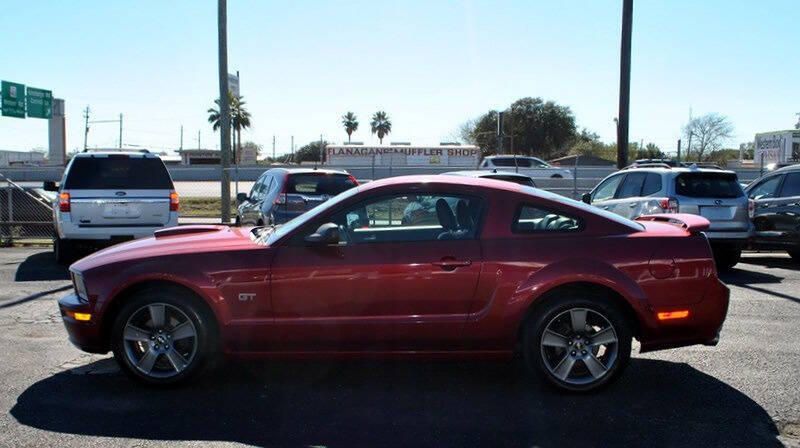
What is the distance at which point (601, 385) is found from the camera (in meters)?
4.88

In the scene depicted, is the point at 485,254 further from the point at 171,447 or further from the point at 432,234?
the point at 171,447

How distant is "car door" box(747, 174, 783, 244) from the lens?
11.5 m

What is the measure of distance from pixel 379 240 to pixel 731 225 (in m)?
7.59

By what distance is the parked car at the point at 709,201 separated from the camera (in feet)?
34.2

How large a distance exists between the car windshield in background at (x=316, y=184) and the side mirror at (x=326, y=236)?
6.23 meters

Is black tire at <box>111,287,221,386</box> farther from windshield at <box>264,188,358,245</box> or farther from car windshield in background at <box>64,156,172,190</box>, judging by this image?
car windshield in background at <box>64,156,172,190</box>

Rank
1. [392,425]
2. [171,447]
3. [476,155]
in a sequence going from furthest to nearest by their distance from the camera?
[476,155] → [392,425] → [171,447]

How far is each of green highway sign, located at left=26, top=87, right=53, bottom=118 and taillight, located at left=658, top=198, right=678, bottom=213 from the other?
27.4 meters

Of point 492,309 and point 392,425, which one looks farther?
point 492,309

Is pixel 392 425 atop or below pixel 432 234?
below

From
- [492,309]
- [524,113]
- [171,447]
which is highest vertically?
[524,113]

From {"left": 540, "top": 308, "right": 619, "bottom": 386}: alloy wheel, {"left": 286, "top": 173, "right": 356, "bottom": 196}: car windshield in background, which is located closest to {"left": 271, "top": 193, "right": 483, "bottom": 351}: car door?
{"left": 540, "top": 308, "right": 619, "bottom": 386}: alloy wheel

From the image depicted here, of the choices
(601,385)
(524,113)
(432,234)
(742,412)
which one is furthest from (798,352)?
(524,113)

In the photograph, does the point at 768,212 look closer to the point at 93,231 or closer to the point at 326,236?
the point at 326,236
